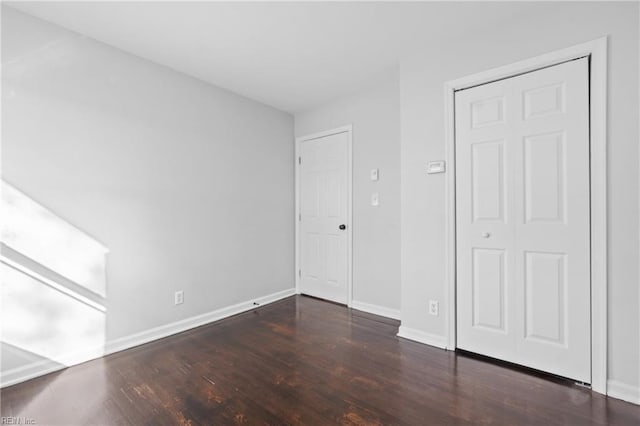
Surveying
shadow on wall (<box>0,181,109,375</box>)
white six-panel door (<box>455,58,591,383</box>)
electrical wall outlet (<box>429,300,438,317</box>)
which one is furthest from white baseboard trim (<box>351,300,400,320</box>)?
shadow on wall (<box>0,181,109,375</box>)

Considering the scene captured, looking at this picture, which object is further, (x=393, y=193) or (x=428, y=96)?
(x=393, y=193)

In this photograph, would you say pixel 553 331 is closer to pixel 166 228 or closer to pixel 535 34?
pixel 535 34

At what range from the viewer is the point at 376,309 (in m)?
3.34

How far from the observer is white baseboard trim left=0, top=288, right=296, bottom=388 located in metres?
2.01

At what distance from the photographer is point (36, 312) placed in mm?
2098

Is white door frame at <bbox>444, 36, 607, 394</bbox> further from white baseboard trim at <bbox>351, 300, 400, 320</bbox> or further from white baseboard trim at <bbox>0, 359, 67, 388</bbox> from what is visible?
white baseboard trim at <bbox>0, 359, 67, 388</bbox>

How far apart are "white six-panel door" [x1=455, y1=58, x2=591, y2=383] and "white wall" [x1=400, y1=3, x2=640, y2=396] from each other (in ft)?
0.44

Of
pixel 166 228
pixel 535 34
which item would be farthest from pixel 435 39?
pixel 166 228

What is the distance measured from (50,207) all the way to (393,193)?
2.98 metres

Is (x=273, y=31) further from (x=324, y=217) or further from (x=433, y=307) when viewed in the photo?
(x=433, y=307)

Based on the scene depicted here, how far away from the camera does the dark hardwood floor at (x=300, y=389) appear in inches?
65.9

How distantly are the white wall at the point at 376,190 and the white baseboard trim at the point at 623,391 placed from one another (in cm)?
165

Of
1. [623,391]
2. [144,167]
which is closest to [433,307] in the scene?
[623,391]

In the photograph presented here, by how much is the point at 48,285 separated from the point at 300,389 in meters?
1.97
